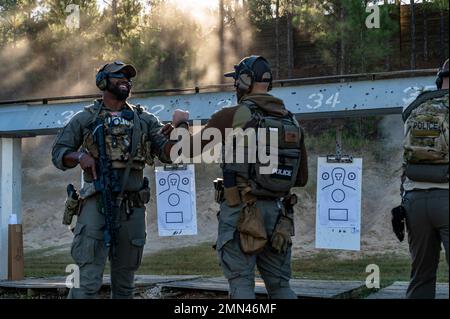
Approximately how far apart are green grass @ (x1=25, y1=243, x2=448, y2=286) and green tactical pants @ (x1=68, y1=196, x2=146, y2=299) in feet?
28.5

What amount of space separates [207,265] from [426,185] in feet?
40.7

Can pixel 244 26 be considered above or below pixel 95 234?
above

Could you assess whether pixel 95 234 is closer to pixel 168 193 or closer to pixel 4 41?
pixel 168 193

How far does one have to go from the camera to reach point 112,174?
5.78 metres

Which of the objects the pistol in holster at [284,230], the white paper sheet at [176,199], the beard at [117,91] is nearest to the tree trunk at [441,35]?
the white paper sheet at [176,199]

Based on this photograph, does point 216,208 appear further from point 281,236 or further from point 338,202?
point 281,236

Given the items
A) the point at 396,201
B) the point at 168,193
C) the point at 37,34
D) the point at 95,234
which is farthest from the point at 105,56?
the point at 95,234

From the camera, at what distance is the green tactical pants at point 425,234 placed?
199 inches

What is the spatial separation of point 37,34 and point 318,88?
86.3ft

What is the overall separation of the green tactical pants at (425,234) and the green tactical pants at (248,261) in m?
0.85

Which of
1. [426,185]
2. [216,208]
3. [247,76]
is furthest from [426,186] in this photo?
[216,208]

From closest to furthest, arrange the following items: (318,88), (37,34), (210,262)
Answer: (318,88) → (210,262) → (37,34)

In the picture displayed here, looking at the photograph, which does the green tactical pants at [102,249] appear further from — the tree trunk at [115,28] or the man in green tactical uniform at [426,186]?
the tree trunk at [115,28]

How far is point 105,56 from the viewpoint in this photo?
29734 millimetres
